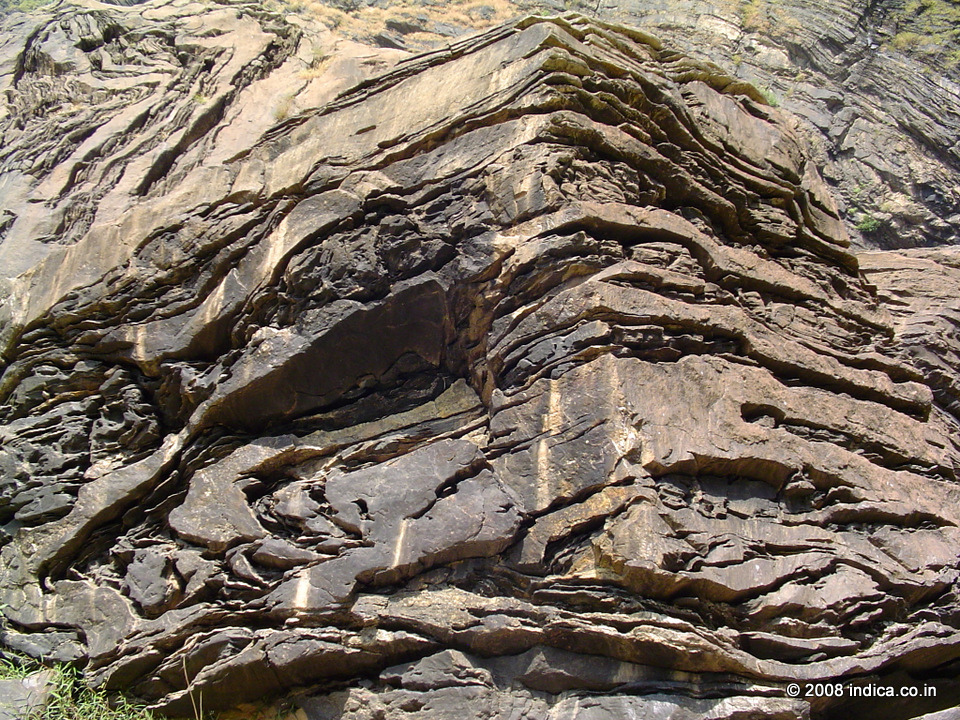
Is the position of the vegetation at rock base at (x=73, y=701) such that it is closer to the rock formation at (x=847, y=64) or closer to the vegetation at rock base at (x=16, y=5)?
the rock formation at (x=847, y=64)

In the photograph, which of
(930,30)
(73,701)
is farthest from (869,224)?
(73,701)

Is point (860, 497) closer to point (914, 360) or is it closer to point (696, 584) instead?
point (696, 584)

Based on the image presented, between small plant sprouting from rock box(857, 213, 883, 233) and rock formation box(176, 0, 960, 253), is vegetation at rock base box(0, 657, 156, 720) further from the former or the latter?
small plant sprouting from rock box(857, 213, 883, 233)

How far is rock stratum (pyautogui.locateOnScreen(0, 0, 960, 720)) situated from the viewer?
5656mm

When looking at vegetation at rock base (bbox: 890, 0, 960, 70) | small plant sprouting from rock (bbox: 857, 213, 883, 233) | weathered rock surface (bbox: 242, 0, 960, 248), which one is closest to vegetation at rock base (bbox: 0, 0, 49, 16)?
weathered rock surface (bbox: 242, 0, 960, 248)

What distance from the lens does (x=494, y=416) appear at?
271 inches

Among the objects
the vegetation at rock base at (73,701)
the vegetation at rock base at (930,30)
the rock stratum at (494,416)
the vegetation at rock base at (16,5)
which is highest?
the vegetation at rock base at (930,30)

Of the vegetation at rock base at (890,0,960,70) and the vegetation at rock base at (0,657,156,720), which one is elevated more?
the vegetation at rock base at (890,0,960,70)

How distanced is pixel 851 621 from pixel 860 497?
1.27 metres

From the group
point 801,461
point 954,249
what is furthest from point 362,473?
point 954,249

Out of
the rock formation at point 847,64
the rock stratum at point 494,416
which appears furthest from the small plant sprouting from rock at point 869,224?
the rock stratum at point 494,416

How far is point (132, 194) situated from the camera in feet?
36.0

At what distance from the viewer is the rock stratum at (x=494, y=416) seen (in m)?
5.66

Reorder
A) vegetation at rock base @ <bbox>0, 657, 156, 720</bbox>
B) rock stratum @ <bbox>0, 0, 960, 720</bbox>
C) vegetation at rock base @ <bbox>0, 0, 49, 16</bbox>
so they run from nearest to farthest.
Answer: rock stratum @ <bbox>0, 0, 960, 720</bbox> < vegetation at rock base @ <bbox>0, 657, 156, 720</bbox> < vegetation at rock base @ <bbox>0, 0, 49, 16</bbox>
